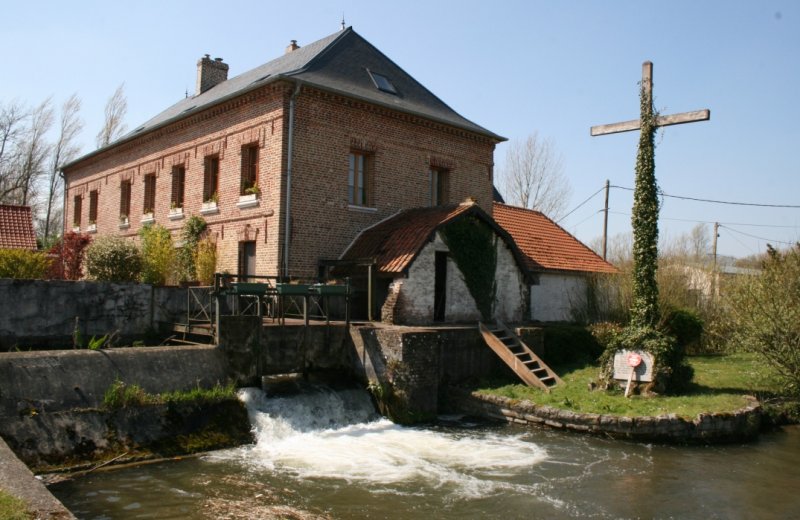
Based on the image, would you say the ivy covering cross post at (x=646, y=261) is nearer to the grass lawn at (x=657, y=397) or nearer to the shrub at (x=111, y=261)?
the grass lawn at (x=657, y=397)

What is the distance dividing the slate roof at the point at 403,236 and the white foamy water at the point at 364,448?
146 inches

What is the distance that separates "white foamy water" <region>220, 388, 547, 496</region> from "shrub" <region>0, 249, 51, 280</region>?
616 cm

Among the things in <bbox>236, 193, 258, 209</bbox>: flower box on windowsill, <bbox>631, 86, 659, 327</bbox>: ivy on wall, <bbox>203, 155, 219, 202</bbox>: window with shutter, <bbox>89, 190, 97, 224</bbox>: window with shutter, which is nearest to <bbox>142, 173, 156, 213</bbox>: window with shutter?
<bbox>203, 155, 219, 202</bbox>: window with shutter

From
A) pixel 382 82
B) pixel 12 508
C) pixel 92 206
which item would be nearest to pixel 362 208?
pixel 382 82

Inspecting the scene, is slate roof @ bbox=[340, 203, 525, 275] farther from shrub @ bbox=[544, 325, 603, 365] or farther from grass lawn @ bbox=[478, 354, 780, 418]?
grass lawn @ bbox=[478, 354, 780, 418]

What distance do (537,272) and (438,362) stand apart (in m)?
6.76

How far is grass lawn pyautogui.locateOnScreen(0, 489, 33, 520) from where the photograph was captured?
182 inches

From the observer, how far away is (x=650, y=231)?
13492 mm

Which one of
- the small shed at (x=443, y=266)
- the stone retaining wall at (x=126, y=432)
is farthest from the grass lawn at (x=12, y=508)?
the small shed at (x=443, y=266)

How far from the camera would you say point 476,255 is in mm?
16516

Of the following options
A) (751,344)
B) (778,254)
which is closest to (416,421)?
(751,344)

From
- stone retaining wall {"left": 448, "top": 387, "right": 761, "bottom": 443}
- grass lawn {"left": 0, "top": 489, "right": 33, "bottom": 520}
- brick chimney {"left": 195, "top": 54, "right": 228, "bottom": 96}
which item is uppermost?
brick chimney {"left": 195, "top": 54, "right": 228, "bottom": 96}

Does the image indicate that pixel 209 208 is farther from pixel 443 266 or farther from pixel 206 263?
pixel 443 266

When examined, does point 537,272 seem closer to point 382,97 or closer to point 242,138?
point 382,97
